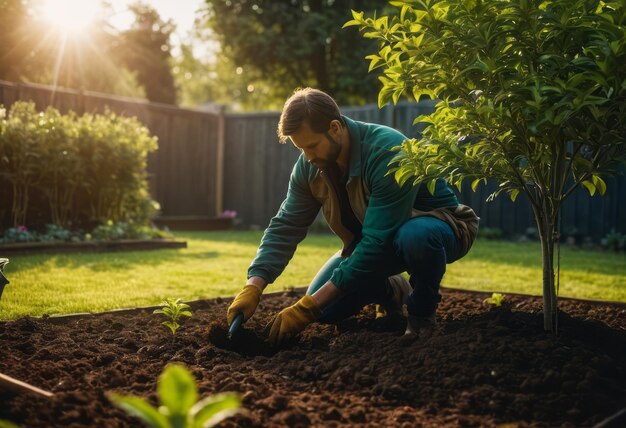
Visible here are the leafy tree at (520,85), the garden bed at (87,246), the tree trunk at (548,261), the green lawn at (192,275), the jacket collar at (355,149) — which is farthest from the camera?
the garden bed at (87,246)

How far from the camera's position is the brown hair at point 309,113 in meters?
3.04

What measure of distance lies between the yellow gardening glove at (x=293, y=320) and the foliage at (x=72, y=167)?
17.2 feet

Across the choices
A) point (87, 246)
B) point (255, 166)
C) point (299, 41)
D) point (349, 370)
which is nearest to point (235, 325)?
point (349, 370)

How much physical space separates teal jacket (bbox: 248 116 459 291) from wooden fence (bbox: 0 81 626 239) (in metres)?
6.29

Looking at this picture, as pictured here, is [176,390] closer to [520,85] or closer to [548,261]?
[520,85]

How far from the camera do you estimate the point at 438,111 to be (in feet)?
9.11

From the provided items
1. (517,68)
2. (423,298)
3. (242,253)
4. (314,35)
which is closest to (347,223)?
(423,298)

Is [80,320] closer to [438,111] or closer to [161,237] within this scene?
[438,111]

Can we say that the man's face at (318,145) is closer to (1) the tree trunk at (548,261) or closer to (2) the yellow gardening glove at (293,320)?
(2) the yellow gardening glove at (293,320)

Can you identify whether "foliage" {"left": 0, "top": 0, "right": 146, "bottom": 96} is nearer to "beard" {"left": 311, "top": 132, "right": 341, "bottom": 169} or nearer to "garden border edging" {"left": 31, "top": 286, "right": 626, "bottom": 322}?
"garden border edging" {"left": 31, "top": 286, "right": 626, "bottom": 322}

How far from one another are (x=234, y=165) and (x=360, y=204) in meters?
9.18

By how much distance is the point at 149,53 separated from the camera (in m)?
29.1

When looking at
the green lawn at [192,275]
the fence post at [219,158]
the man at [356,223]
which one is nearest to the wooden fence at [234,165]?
the fence post at [219,158]

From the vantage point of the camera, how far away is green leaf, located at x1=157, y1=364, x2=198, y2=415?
1.44 metres
